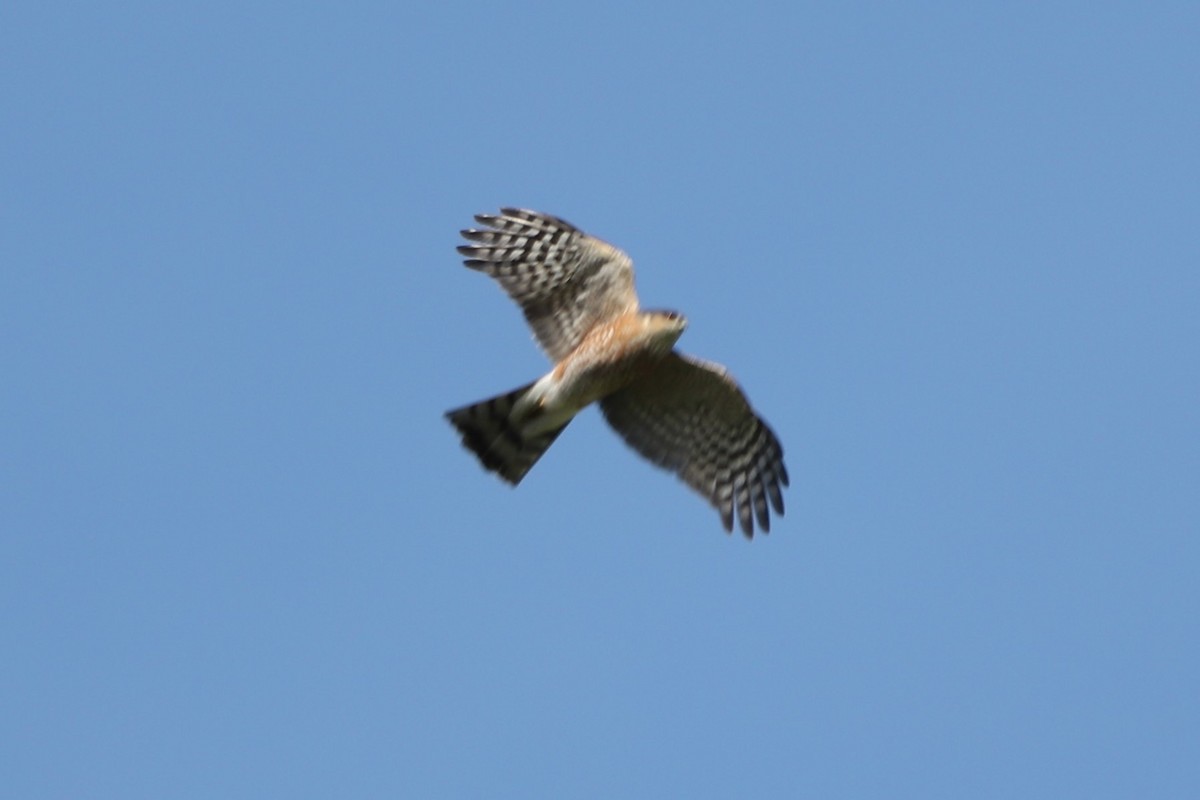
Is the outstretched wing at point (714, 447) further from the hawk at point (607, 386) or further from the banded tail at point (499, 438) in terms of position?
the banded tail at point (499, 438)

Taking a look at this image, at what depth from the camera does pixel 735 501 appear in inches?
482

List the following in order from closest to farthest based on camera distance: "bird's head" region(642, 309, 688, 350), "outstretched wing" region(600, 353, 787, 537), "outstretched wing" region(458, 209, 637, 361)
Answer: "bird's head" region(642, 309, 688, 350)
"outstretched wing" region(458, 209, 637, 361)
"outstretched wing" region(600, 353, 787, 537)

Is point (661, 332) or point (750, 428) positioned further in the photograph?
point (750, 428)

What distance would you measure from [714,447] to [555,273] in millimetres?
1557

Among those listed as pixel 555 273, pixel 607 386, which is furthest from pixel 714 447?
pixel 555 273

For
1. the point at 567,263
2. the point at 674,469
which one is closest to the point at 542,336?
the point at 567,263

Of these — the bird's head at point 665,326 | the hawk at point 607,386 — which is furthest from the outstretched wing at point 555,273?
the bird's head at point 665,326

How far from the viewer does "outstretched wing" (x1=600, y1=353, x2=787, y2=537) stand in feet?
40.0

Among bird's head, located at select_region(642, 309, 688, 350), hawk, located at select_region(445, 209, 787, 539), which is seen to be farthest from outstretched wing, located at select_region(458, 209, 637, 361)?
bird's head, located at select_region(642, 309, 688, 350)

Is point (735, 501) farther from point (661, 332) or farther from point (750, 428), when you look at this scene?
point (661, 332)

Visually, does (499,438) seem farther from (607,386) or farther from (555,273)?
(555,273)

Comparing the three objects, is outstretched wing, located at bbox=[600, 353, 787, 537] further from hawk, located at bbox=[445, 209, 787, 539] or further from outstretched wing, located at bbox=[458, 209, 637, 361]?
outstretched wing, located at bbox=[458, 209, 637, 361]

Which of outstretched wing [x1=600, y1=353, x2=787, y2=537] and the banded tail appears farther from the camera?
outstretched wing [x1=600, y1=353, x2=787, y2=537]

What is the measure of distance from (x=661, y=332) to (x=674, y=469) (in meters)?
1.26
